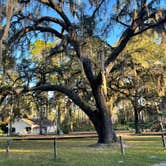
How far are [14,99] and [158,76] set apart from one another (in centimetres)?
1058

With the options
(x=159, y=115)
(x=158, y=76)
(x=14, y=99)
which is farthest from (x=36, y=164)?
(x=159, y=115)

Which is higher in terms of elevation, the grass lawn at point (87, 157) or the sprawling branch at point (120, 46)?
the sprawling branch at point (120, 46)

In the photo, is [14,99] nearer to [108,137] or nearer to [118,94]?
[108,137]

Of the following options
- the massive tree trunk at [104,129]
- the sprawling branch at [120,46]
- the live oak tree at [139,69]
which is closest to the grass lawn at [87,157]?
the massive tree trunk at [104,129]

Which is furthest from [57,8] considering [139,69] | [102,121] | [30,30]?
[139,69]

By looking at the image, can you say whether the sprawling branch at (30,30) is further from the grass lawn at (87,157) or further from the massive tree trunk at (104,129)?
the grass lawn at (87,157)

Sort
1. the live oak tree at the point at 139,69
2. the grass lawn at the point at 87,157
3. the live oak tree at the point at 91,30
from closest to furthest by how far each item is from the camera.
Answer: the grass lawn at the point at 87,157, the live oak tree at the point at 91,30, the live oak tree at the point at 139,69

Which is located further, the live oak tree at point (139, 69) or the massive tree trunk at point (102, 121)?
the live oak tree at point (139, 69)

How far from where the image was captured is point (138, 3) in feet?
49.3

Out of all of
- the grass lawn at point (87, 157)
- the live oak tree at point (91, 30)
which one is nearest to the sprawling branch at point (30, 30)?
the live oak tree at point (91, 30)

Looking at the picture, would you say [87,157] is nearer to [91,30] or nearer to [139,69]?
[91,30]

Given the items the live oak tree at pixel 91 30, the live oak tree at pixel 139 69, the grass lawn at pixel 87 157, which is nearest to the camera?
the grass lawn at pixel 87 157

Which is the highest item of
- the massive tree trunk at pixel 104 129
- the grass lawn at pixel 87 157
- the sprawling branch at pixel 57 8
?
the sprawling branch at pixel 57 8

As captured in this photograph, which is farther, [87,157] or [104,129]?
[104,129]
